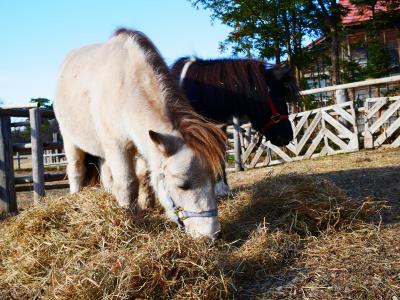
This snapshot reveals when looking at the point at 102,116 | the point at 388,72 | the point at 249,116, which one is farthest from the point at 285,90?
the point at 388,72

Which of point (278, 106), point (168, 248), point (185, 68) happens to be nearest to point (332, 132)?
point (278, 106)

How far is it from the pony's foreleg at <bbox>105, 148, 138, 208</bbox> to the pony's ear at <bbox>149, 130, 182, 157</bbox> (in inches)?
28.6

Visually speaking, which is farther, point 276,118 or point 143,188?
point 276,118

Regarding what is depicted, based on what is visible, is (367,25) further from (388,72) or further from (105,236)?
(105,236)

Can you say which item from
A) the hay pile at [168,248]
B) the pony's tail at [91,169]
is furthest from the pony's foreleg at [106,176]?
the hay pile at [168,248]

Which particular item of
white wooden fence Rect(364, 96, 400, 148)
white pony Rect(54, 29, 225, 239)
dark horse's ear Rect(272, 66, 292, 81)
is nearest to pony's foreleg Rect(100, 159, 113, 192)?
white pony Rect(54, 29, 225, 239)

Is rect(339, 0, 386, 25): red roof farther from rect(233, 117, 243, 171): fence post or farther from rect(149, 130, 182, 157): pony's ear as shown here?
rect(149, 130, 182, 157): pony's ear

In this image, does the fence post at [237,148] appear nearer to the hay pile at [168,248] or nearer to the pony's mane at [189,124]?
the hay pile at [168,248]

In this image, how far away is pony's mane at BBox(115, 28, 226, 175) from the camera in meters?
3.34

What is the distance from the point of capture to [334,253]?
3326 millimetres

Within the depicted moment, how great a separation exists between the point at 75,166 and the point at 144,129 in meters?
2.01

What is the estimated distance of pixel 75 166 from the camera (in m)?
5.34

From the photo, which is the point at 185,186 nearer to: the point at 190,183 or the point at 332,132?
the point at 190,183

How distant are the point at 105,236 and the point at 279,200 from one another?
1741 mm
